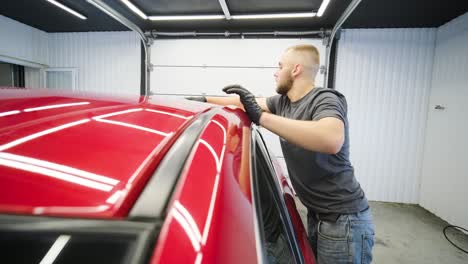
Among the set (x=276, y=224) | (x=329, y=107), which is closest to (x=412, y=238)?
(x=329, y=107)

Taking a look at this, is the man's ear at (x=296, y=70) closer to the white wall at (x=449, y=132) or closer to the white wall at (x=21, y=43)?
the white wall at (x=449, y=132)

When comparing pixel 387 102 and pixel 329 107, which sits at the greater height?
pixel 387 102

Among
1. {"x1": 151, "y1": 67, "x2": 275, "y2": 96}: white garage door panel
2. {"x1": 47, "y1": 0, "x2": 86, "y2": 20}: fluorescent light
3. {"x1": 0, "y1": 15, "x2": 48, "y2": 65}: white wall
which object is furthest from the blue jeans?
{"x1": 0, "y1": 15, "x2": 48, "y2": 65}: white wall

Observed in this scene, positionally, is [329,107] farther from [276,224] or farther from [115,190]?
[115,190]

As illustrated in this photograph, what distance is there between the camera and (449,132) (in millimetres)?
4184

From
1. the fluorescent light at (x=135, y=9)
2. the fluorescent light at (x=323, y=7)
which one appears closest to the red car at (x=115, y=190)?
the fluorescent light at (x=323, y=7)

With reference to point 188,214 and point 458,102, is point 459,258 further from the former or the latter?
point 188,214

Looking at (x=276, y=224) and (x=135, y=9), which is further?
(x=135, y=9)

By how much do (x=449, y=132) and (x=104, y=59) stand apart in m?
6.84

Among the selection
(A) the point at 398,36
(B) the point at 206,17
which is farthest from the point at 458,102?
(B) the point at 206,17

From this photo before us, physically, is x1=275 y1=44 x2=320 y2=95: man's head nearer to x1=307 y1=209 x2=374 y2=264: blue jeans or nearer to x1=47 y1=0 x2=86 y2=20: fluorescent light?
x1=307 y1=209 x2=374 y2=264: blue jeans

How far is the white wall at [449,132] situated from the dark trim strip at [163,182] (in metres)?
4.78

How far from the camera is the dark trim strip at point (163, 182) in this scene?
0.33 m

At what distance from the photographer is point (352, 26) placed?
15.8 feet
